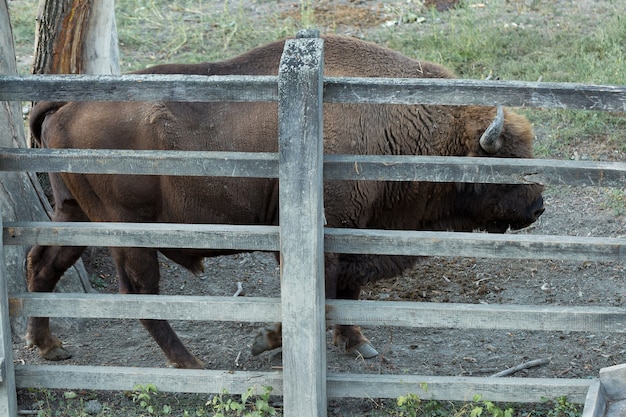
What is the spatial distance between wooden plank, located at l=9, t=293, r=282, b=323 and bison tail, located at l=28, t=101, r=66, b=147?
1329mm

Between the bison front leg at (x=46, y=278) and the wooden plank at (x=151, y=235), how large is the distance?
1264mm

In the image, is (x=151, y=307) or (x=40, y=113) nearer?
(x=151, y=307)

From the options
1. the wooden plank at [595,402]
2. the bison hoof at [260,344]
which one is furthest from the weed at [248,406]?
the wooden plank at [595,402]

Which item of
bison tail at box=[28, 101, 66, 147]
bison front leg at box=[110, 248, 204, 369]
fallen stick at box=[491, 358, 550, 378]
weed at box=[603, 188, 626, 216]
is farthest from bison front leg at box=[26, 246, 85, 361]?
weed at box=[603, 188, 626, 216]

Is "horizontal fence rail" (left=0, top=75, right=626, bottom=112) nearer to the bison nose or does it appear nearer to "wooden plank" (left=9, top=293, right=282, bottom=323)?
"wooden plank" (left=9, top=293, right=282, bottom=323)

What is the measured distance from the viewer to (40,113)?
4.97m

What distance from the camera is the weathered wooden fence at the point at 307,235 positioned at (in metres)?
3.63

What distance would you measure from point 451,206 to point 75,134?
2.42 m

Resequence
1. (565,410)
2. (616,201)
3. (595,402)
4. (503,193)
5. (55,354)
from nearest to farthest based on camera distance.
Result: (595,402) < (565,410) < (55,354) < (503,193) < (616,201)

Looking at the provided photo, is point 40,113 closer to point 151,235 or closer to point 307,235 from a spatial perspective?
point 151,235

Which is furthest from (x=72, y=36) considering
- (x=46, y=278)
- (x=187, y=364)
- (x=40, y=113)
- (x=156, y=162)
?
(x=156, y=162)

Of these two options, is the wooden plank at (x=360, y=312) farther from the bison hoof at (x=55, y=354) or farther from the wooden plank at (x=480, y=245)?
the bison hoof at (x=55, y=354)

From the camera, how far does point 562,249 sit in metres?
3.74

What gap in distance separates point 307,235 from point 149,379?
112cm
